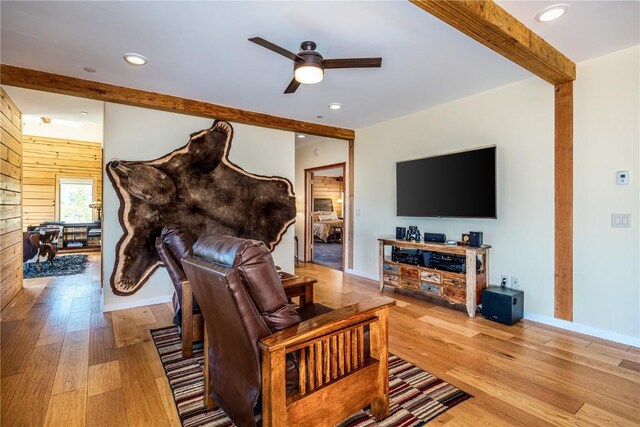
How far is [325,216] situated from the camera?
10992 millimetres

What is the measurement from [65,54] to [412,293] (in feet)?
Answer: 14.6

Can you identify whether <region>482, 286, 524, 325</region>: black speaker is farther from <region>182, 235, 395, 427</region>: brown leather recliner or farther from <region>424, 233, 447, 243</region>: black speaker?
<region>182, 235, 395, 427</region>: brown leather recliner

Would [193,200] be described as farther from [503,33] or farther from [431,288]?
[503,33]

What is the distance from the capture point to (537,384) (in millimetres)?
2096

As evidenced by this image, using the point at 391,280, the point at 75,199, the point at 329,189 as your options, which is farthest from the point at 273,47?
the point at 329,189

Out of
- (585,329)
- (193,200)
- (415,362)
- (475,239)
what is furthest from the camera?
(193,200)

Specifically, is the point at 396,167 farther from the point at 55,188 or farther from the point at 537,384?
the point at 55,188

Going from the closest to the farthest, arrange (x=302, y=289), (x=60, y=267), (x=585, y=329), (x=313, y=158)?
(x=302, y=289) < (x=585, y=329) < (x=60, y=267) < (x=313, y=158)

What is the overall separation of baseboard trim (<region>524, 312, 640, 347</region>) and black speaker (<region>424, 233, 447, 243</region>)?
1118 mm

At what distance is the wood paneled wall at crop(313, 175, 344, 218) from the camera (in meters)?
11.5

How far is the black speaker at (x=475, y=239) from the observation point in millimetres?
3514

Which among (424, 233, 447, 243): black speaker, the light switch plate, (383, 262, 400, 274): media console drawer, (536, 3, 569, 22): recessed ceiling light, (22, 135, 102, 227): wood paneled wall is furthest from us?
(22, 135, 102, 227): wood paneled wall

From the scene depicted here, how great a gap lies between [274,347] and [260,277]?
0.28m


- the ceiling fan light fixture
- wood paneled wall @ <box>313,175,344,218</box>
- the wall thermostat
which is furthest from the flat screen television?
wood paneled wall @ <box>313,175,344,218</box>
